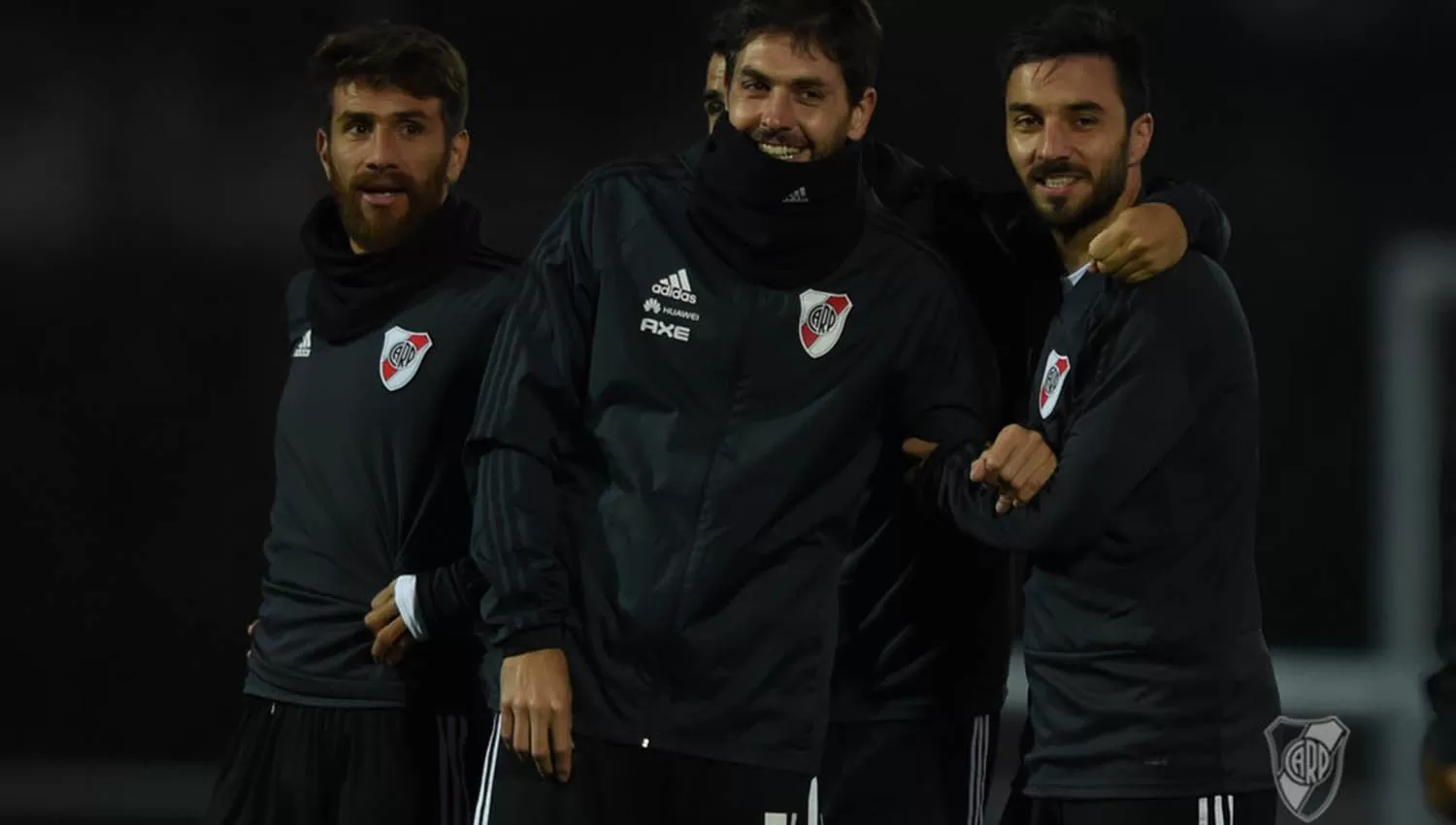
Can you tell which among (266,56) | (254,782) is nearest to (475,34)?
(266,56)

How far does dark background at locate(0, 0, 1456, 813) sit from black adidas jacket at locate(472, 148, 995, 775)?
2080 millimetres

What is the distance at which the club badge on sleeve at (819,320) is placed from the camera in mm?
2086

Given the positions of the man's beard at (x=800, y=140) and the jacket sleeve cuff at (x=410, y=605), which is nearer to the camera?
the man's beard at (x=800, y=140)

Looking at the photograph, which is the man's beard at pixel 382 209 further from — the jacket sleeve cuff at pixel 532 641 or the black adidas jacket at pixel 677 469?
the jacket sleeve cuff at pixel 532 641

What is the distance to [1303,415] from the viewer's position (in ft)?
14.0

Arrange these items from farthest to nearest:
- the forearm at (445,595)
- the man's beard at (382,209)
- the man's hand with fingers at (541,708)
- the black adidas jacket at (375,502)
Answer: the man's beard at (382,209) → the black adidas jacket at (375,502) → the forearm at (445,595) → the man's hand with fingers at (541,708)

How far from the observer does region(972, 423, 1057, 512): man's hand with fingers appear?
6.84 ft

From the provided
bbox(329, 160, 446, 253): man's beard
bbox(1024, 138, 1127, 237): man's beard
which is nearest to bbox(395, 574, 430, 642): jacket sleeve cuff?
bbox(329, 160, 446, 253): man's beard

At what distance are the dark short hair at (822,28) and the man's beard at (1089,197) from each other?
0.80ft

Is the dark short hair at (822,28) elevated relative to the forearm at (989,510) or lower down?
elevated

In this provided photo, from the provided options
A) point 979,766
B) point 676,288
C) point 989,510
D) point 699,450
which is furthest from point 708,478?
point 979,766

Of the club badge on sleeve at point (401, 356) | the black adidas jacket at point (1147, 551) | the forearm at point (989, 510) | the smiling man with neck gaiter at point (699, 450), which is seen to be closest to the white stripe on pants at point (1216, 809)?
the black adidas jacket at point (1147, 551)

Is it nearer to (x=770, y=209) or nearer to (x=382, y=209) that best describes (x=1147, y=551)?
(x=770, y=209)

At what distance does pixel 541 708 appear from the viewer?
1968 mm
